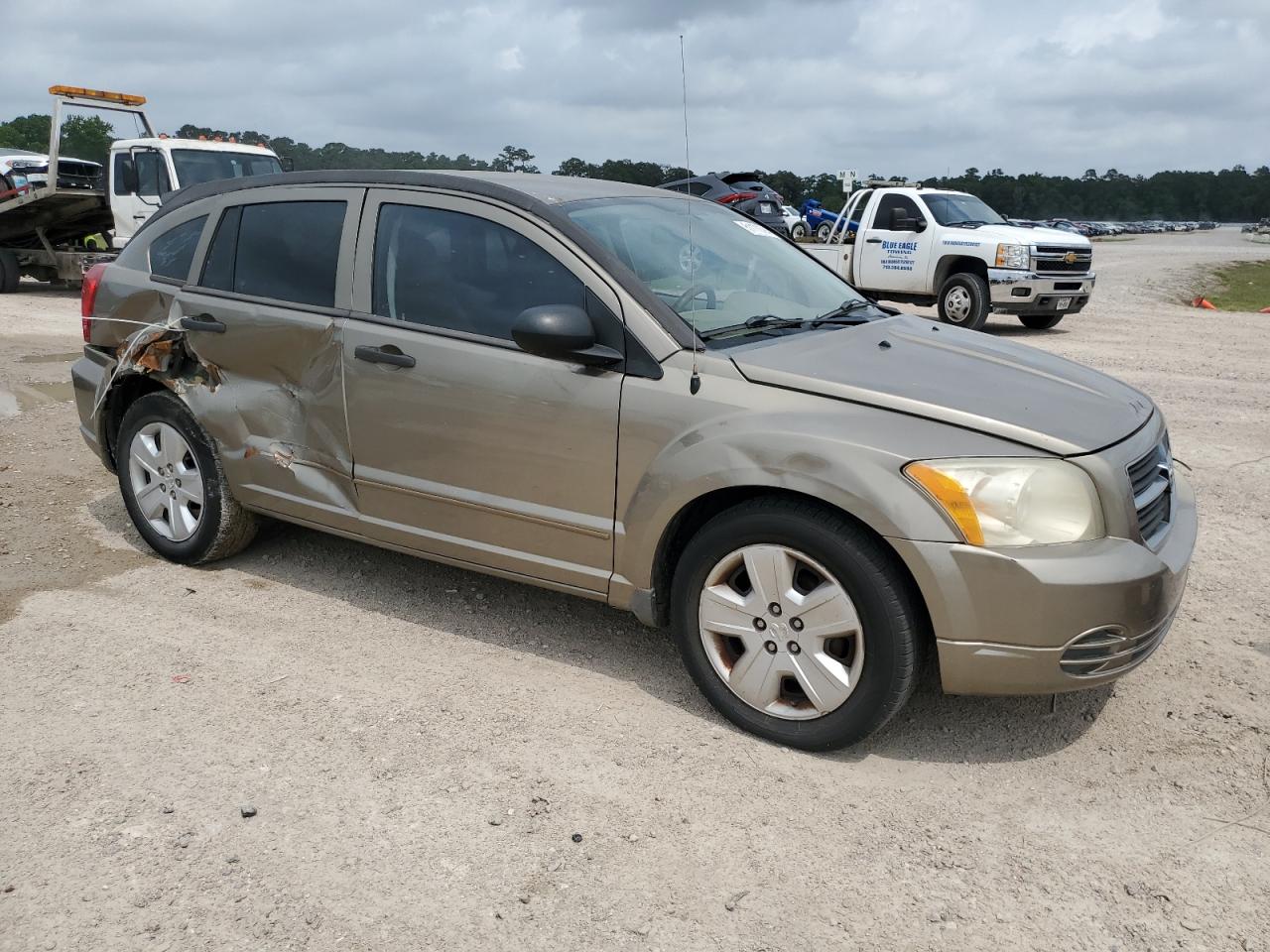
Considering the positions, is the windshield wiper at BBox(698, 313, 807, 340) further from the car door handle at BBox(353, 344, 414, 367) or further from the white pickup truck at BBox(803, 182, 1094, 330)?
the white pickup truck at BBox(803, 182, 1094, 330)

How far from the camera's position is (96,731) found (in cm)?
354

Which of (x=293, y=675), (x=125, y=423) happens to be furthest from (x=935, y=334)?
(x=125, y=423)

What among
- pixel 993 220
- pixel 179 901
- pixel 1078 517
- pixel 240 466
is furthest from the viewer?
pixel 993 220

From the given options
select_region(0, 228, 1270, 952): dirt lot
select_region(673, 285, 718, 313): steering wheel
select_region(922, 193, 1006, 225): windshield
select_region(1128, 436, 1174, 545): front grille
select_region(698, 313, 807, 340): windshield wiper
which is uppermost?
select_region(922, 193, 1006, 225): windshield

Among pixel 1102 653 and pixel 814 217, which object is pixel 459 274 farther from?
pixel 814 217

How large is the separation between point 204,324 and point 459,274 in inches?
53.4

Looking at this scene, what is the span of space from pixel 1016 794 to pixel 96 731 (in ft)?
9.51

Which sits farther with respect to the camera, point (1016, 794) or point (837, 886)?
point (1016, 794)

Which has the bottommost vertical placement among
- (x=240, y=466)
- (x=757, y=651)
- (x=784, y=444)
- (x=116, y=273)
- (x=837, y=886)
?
(x=837, y=886)

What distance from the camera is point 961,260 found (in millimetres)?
14578

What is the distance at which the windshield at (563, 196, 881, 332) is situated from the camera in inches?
152

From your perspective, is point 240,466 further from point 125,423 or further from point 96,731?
point 96,731

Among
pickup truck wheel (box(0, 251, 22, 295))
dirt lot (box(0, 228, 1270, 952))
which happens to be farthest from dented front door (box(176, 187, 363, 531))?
pickup truck wheel (box(0, 251, 22, 295))

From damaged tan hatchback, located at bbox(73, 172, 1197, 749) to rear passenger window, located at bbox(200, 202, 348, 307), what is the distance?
14 millimetres
